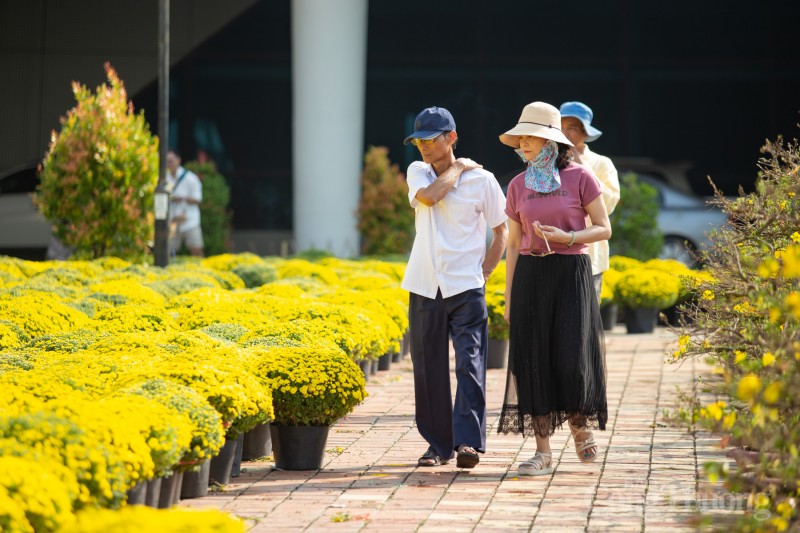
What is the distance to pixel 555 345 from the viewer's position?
20.8 feet

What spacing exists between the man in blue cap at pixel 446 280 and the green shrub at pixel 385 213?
1236 centimetres

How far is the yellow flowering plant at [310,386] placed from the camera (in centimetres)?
629

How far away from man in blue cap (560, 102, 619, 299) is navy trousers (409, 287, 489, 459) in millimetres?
1114

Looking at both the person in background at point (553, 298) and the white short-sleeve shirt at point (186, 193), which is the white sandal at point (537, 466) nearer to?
the person in background at point (553, 298)

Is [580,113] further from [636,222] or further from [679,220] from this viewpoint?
[679,220]

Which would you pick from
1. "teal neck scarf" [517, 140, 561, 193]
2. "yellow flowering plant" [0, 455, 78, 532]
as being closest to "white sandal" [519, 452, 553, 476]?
"teal neck scarf" [517, 140, 561, 193]

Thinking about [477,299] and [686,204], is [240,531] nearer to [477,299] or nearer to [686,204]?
[477,299]

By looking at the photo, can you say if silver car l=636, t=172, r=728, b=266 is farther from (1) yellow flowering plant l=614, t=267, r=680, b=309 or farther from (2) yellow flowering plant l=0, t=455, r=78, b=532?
(2) yellow flowering plant l=0, t=455, r=78, b=532

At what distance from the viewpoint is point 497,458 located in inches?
268

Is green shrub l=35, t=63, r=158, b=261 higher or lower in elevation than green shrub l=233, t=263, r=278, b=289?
higher

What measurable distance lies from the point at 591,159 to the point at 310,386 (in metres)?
2.62

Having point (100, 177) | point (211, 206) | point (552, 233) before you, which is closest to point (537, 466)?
point (552, 233)

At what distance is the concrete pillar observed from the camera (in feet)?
67.4

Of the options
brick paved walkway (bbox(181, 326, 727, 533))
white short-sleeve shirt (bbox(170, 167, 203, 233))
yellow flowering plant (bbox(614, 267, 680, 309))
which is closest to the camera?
brick paved walkway (bbox(181, 326, 727, 533))
